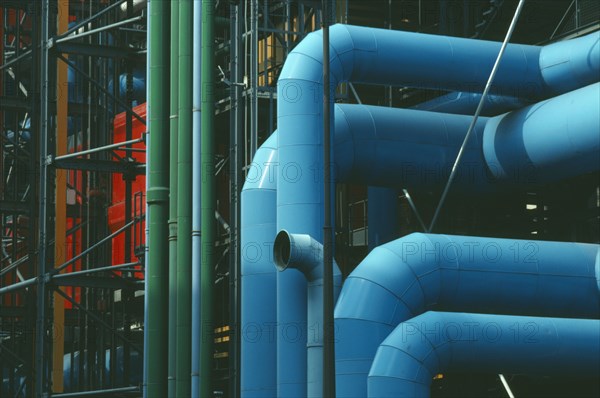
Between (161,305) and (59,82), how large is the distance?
6.91m

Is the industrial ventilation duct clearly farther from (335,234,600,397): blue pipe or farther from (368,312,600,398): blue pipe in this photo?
(368,312,600,398): blue pipe

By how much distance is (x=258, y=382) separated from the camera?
2750 centimetres

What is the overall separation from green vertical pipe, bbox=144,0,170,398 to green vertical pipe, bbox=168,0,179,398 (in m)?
0.51

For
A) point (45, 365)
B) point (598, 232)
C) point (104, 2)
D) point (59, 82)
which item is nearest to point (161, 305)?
point (45, 365)

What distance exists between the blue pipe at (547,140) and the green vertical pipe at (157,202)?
7101 millimetres

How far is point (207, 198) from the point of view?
3038cm

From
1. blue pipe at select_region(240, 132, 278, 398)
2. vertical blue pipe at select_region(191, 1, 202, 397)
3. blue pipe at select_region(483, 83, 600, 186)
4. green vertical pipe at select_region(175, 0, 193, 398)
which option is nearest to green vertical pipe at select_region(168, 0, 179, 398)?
green vertical pipe at select_region(175, 0, 193, 398)

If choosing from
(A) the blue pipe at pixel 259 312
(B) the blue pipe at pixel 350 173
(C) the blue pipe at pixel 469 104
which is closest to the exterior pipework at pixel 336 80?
(B) the blue pipe at pixel 350 173

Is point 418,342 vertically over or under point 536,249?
under

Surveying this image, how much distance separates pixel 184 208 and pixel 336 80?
509cm

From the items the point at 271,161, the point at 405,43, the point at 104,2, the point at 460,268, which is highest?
the point at 104,2

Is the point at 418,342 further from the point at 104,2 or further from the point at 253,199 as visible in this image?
the point at 104,2

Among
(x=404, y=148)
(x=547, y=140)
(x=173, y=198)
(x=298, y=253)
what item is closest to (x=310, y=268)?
(x=298, y=253)

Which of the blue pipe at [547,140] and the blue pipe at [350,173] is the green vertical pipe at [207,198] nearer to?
the blue pipe at [350,173]
